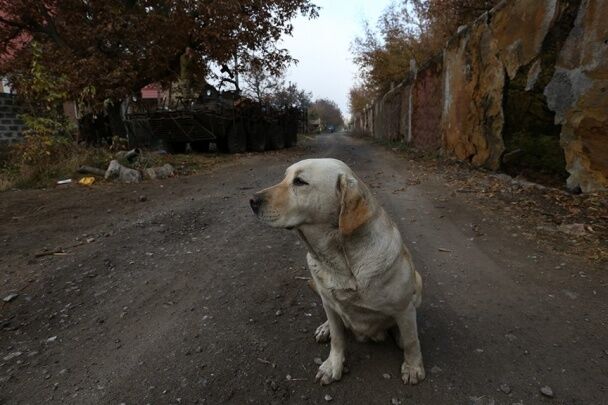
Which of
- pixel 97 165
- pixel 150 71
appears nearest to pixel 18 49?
pixel 150 71

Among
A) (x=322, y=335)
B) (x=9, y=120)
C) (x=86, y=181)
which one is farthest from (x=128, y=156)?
(x=322, y=335)

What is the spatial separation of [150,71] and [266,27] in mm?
3884

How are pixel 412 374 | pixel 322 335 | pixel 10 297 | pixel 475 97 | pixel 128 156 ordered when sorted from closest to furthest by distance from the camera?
pixel 412 374, pixel 322 335, pixel 10 297, pixel 475 97, pixel 128 156

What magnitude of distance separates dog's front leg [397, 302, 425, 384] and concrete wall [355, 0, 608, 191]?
406cm

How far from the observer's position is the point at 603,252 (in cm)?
350

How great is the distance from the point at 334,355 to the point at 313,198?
2.97ft

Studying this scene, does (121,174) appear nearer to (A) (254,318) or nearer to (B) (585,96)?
(A) (254,318)

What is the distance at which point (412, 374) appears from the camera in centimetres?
204

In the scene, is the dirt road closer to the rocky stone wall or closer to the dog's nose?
the dog's nose

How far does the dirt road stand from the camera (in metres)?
2.06

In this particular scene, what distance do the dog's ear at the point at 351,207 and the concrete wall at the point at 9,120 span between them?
12.6m

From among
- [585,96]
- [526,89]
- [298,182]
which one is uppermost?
[526,89]

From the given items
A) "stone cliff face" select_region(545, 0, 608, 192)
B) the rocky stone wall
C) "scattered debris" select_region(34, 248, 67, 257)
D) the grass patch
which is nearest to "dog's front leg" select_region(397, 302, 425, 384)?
"scattered debris" select_region(34, 248, 67, 257)

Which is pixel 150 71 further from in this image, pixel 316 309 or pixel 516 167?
pixel 316 309
